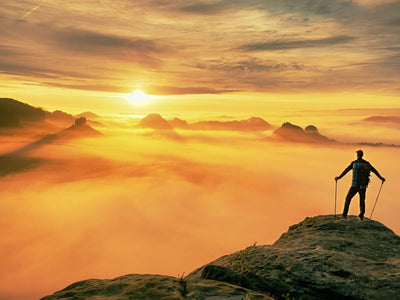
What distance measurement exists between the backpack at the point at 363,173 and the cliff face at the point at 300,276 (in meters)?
2.94

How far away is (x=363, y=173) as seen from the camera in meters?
17.1

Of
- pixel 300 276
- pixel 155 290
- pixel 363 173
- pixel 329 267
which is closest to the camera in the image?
pixel 155 290

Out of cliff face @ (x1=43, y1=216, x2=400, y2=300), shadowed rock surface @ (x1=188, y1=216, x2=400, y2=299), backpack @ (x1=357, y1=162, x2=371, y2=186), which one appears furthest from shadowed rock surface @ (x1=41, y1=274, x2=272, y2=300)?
backpack @ (x1=357, y1=162, x2=371, y2=186)

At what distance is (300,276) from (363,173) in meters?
8.61

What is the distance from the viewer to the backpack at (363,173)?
17062 millimetres

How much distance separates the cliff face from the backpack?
9.66ft

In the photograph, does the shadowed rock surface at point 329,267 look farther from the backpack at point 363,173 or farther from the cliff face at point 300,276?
the backpack at point 363,173

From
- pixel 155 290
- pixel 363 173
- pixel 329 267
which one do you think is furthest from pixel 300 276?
pixel 363 173

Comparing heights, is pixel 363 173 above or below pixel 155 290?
above

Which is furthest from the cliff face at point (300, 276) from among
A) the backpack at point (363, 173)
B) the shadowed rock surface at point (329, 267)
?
the backpack at point (363, 173)

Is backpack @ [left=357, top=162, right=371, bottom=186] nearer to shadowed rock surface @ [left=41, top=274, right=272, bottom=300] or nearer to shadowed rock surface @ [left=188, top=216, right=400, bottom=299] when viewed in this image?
shadowed rock surface @ [left=188, top=216, right=400, bottom=299]

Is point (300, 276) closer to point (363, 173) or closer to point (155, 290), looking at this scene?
point (155, 290)

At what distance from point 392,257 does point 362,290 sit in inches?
139

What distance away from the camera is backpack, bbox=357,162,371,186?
17.1 metres
